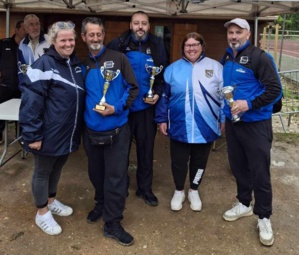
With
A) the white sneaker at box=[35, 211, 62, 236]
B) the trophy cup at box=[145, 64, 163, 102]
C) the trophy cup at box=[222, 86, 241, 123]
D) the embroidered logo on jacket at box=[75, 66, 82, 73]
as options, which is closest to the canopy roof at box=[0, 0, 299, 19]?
the trophy cup at box=[145, 64, 163, 102]

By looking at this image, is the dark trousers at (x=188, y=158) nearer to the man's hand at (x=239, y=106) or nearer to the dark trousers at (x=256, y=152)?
the dark trousers at (x=256, y=152)

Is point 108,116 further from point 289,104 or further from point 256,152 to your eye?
point 289,104

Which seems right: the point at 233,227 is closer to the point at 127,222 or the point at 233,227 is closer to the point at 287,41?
the point at 127,222

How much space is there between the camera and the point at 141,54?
3.05m

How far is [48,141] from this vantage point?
2.55 metres

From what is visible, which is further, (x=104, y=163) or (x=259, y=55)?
(x=104, y=163)

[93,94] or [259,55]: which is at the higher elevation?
[259,55]

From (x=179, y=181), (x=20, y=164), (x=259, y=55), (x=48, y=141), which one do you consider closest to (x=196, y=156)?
(x=179, y=181)

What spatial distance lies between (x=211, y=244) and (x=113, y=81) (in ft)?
5.30

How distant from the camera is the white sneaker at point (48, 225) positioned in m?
2.88

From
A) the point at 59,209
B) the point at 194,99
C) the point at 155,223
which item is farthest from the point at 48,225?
the point at 194,99

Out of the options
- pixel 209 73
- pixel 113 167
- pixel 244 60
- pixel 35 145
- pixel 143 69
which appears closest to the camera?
pixel 35 145

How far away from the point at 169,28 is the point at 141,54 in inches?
171

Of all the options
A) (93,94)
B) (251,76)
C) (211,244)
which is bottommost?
(211,244)
